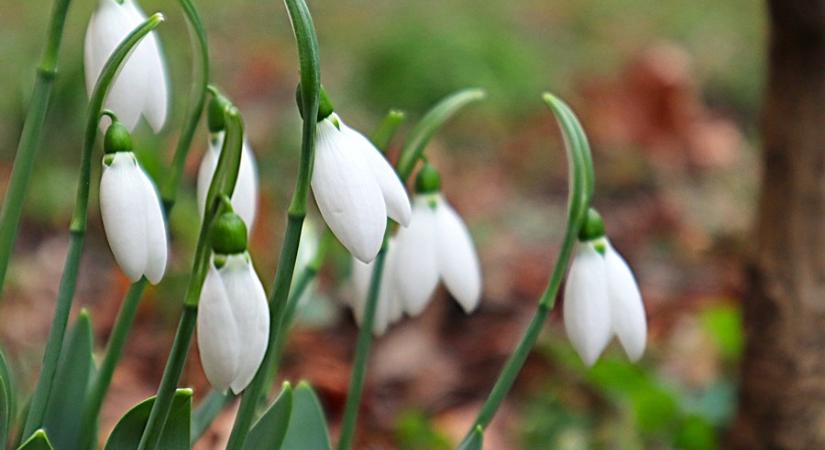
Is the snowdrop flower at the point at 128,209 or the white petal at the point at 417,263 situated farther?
the white petal at the point at 417,263

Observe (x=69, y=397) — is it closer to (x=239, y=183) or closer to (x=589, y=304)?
(x=239, y=183)

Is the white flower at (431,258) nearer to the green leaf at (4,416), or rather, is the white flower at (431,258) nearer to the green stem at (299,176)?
the green stem at (299,176)

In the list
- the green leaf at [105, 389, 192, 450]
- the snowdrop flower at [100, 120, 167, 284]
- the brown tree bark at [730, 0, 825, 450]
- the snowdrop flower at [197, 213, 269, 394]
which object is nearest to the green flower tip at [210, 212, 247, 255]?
the snowdrop flower at [197, 213, 269, 394]

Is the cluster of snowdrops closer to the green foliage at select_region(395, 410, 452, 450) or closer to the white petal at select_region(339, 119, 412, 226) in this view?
the white petal at select_region(339, 119, 412, 226)

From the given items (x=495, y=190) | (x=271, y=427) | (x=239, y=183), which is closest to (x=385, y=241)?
(x=239, y=183)

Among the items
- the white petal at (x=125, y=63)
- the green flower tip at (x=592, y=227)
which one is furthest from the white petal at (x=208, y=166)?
the green flower tip at (x=592, y=227)

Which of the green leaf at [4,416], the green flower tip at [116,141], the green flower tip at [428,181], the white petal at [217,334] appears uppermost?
the green flower tip at [116,141]
